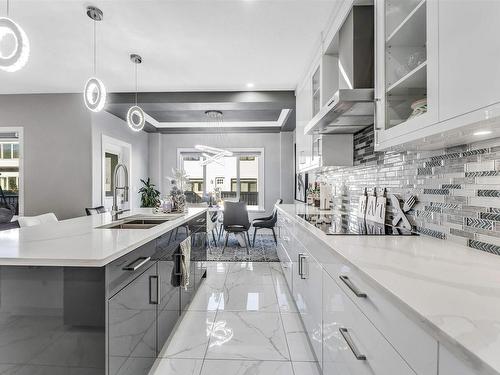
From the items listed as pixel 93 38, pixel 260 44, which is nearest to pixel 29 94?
pixel 93 38

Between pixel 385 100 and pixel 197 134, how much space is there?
636 cm

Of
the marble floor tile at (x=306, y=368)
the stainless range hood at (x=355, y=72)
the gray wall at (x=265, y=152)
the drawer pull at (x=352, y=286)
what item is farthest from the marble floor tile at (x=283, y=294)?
the gray wall at (x=265, y=152)

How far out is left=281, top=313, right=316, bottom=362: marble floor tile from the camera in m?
1.93

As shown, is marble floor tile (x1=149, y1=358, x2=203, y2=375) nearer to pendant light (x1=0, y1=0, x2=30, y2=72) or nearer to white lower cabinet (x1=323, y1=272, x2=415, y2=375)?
white lower cabinet (x1=323, y1=272, x2=415, y2=375)

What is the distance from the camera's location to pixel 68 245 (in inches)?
52.8

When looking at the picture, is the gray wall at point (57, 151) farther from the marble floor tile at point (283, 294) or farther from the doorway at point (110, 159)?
the marble floor tile at point (283, 294)

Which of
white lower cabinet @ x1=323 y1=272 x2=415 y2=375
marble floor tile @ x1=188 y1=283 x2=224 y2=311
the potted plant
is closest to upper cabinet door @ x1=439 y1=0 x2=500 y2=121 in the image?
white lower cabinet @ x1=323 y1=272 x2=415 y2=375

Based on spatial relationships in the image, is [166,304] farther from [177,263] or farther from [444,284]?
[444,284]

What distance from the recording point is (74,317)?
1.15 metres

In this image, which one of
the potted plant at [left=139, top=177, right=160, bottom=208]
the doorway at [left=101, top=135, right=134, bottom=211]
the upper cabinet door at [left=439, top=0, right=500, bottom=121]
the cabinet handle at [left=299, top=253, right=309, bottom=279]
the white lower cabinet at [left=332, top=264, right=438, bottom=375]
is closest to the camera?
the white lower cabinet at [left=332, top=264, right=438, bottom=375]

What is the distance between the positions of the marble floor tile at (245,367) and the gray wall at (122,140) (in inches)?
150

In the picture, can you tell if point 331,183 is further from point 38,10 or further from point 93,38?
point 38,10

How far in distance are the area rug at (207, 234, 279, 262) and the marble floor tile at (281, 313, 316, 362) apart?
6.26ft

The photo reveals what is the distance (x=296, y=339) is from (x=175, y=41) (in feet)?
10.1
